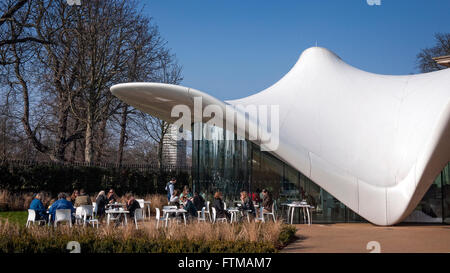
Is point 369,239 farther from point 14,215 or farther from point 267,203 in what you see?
point 14,215

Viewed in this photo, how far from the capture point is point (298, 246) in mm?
9414

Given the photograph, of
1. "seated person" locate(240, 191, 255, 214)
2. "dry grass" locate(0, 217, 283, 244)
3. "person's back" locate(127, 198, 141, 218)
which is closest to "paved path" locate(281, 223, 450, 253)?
"dry grass" locate(0, 217, 283, 244)

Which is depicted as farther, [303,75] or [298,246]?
[303,75]

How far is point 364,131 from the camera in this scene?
1427cm

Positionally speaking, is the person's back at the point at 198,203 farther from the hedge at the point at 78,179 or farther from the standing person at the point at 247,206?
the hedge at the point at 78,179

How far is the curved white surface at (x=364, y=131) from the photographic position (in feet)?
42.2

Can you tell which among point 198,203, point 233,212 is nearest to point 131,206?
point 198,203

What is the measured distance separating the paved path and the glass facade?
5.66 feet

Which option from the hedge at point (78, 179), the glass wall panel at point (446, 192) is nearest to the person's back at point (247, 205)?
the glass wall panel at point (446, 192)

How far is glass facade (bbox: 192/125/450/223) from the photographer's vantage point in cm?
1494

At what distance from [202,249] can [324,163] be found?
6696 mm

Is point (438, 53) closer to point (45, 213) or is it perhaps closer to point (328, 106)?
point (328, 106)

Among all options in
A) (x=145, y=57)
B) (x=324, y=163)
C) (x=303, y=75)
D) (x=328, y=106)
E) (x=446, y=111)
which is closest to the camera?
(x=446, y=111)
